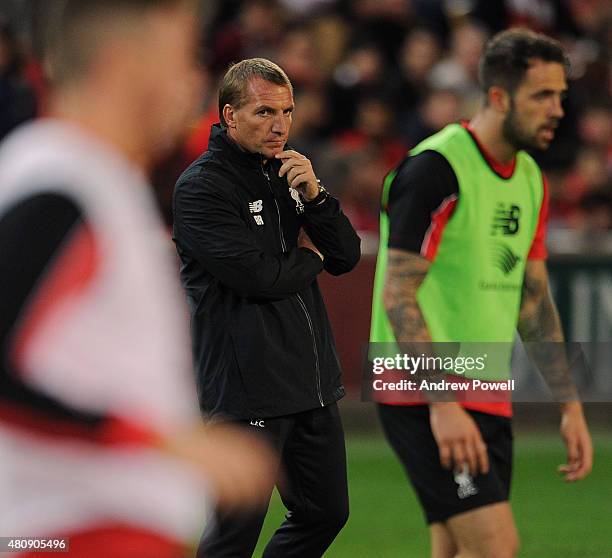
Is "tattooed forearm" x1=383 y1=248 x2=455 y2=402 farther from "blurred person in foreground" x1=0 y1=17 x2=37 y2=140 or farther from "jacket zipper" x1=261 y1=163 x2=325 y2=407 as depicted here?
"blurred person in foreground" x1=0 y1=17 x2=37 y2=140

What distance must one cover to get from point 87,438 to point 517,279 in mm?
3626

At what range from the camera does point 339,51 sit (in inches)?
544

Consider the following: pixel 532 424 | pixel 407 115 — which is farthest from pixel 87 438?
pixel 407 115

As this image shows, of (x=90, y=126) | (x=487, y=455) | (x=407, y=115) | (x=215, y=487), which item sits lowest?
(x=487, y=455)

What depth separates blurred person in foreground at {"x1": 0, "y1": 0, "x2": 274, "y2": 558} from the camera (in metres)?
2.00

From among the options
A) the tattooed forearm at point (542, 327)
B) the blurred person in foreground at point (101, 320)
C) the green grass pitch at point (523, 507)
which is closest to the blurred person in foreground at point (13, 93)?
the green grass pitch at point (523, 507)

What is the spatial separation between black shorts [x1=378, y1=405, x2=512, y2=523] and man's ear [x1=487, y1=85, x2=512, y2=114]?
125cm

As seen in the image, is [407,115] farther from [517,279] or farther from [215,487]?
[215,487]

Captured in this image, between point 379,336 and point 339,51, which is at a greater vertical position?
point 339,51

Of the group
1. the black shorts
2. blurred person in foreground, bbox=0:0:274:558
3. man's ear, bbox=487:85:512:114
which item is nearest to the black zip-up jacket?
the black shorts

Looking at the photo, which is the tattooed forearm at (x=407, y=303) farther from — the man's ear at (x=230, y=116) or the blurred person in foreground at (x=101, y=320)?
the blurred person in foreground at (x=101, y=320)

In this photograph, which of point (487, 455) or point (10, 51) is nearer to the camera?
point (487, 455)

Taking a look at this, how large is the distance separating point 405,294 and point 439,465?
0.68m

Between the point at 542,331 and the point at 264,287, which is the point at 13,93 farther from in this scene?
the point at 264,287
